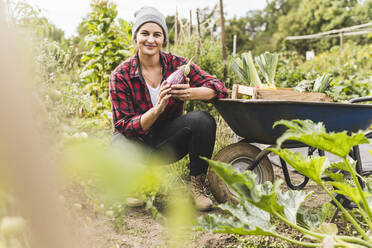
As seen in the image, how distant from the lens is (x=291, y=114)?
1829 mm

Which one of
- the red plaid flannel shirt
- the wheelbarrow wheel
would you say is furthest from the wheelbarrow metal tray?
the red plaid flannel shirt

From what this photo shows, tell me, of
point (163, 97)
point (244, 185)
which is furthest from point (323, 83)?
point (244, 185)

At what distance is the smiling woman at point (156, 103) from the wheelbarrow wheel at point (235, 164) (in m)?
0.09

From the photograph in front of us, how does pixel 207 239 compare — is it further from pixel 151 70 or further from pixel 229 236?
pixel 151 70

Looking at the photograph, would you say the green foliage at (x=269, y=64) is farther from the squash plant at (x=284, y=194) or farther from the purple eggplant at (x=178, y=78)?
the squash plant at (x=284, y=194)

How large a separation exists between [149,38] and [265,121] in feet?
2.82

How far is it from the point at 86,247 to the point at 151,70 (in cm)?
191

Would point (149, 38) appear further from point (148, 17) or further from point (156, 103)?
point (156, 103)

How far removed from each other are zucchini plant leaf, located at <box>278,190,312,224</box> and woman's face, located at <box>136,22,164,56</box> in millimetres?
1199

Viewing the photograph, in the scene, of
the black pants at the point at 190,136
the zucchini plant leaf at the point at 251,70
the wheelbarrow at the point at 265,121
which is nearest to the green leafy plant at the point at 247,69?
the zucchini plant leaf at the point at 251,70

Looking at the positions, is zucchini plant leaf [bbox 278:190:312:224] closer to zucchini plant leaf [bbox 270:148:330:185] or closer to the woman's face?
zucchini plant leaf [bbox 270:148:330:185]

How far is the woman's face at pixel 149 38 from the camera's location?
6.88ft

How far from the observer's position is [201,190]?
2.19 metres

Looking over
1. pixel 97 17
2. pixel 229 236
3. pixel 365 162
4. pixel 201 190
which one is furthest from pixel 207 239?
pixel 97 17
